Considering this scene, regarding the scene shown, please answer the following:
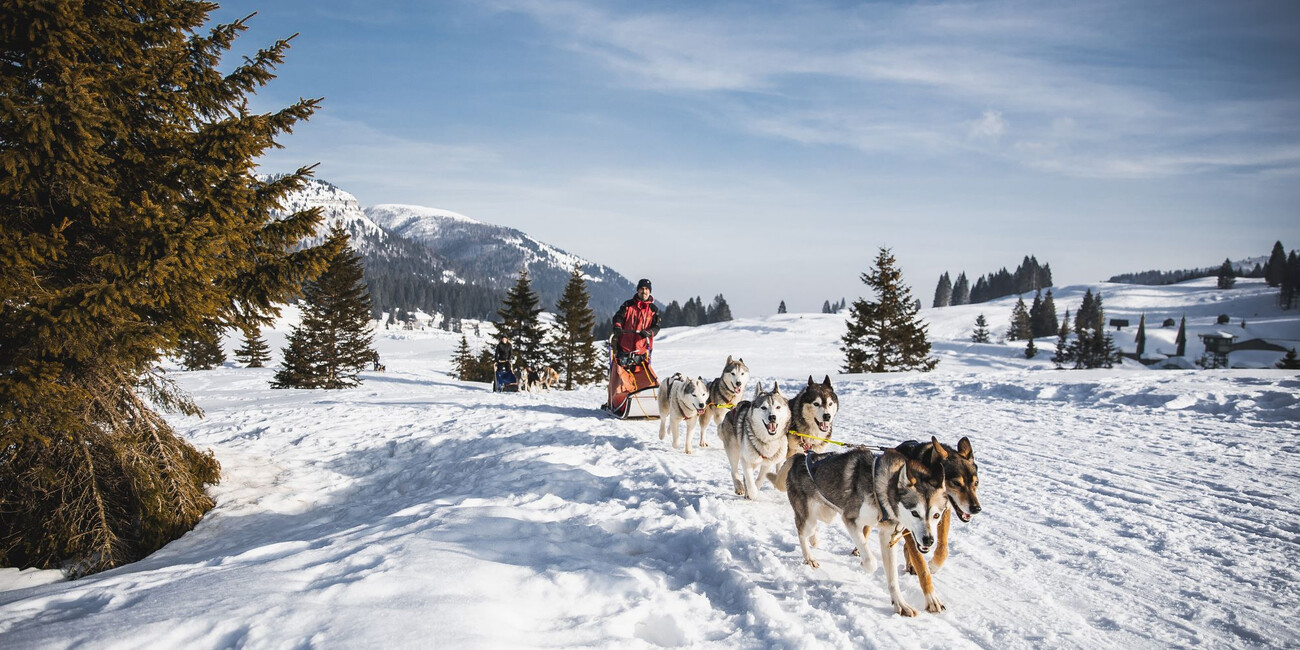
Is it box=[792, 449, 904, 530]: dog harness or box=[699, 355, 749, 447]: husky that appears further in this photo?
box=[699, 355, 749, 447]: husky

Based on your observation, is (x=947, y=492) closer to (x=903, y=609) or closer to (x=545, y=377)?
(x=903, y=609)

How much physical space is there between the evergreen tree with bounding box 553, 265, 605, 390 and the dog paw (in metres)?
33.0

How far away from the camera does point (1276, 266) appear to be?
121 metres

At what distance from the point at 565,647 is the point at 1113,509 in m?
5.99

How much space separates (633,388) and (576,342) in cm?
2508

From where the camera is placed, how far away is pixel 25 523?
604cm


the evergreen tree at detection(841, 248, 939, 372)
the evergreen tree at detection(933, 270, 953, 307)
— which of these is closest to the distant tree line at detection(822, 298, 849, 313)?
the evergreen tree at detection(933, 270, 953, 307)

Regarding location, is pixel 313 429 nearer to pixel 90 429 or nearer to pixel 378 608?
pixel 90 429

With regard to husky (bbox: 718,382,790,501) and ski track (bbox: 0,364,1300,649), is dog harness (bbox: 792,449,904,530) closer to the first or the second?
ski track (bbox: 0,364,1300,649)

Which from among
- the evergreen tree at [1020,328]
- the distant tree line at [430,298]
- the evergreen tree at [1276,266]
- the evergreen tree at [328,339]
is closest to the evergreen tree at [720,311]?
the evergreen tree at [1020,328]

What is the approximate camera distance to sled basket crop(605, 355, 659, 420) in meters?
12.2

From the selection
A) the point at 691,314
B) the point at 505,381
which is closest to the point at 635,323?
the point at 505,381

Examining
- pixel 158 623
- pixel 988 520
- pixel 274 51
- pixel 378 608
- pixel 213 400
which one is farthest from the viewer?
pixel 213 400

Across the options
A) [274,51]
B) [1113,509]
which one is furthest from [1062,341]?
[274,51]
